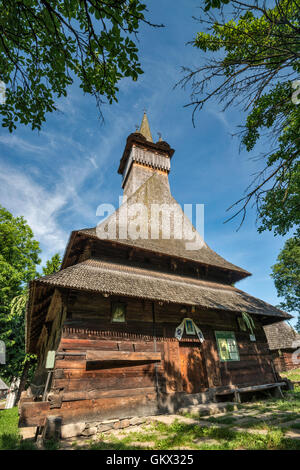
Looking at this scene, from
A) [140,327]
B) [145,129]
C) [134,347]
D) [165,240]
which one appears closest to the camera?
[134,347]

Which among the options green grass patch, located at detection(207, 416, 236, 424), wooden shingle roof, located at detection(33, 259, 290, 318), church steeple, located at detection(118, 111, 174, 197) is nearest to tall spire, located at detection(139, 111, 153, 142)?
church steeple, located at detection(118, 111, 174, 197)

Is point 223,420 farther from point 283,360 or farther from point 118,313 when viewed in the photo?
point 283,360

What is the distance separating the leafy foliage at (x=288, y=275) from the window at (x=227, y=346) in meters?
19.7

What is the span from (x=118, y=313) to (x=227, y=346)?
521 cm

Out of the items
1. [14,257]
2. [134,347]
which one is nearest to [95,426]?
[134,347]

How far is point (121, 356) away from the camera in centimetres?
736

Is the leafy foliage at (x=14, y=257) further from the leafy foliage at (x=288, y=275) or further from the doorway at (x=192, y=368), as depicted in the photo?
the leafy foliage at (x=288, y=275)

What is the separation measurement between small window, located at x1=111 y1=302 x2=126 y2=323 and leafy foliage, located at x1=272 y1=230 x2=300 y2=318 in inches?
945

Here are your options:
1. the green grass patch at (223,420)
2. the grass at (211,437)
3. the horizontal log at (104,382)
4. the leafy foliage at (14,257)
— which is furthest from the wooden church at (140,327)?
the leafy foliage at (14,257)

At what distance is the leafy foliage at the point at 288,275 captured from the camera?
26.2 metres

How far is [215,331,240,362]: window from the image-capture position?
32.0 ft

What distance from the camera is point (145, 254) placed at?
1116 centimetres

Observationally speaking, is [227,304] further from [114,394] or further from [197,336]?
[114,394]
